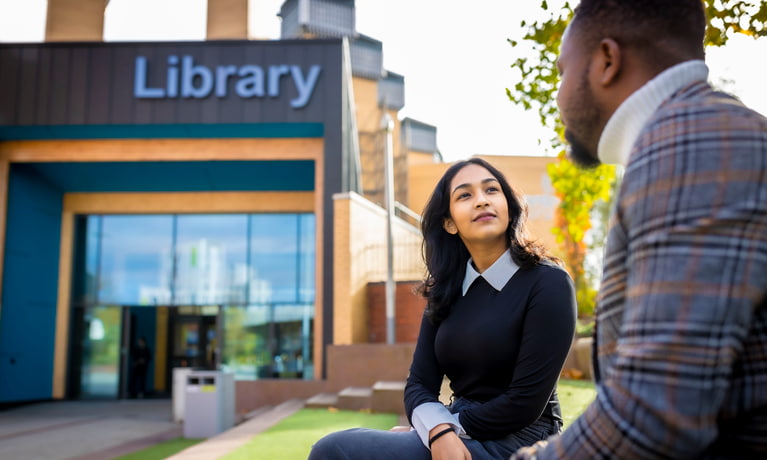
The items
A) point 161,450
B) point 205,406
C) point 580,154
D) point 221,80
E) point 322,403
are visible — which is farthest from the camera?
point 221,80

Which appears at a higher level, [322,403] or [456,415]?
[456,415]

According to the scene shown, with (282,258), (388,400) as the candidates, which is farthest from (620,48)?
(282,258)

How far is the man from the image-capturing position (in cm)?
91

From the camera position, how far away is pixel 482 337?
2.02 m

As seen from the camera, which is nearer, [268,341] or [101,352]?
[268,341]

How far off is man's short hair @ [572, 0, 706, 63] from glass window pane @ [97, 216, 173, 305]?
1681 centimetres

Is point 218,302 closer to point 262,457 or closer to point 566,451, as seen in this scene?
point 262,457

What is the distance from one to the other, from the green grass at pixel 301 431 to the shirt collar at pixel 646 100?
472 cm

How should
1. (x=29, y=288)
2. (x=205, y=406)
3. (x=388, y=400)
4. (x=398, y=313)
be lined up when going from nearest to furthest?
(x=388, y=400), (x=205, y=406), (x=398, y=313), (x=29, y=288)

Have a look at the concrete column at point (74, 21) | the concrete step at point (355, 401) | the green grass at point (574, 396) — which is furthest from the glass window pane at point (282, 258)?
the green grass at point (574, 396)

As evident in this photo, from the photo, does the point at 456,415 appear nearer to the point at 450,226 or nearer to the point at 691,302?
the point at 450,226

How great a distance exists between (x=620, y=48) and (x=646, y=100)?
112 millimetres

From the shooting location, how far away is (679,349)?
914 millimetres

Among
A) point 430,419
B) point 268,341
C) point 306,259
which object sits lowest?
point 430,419
